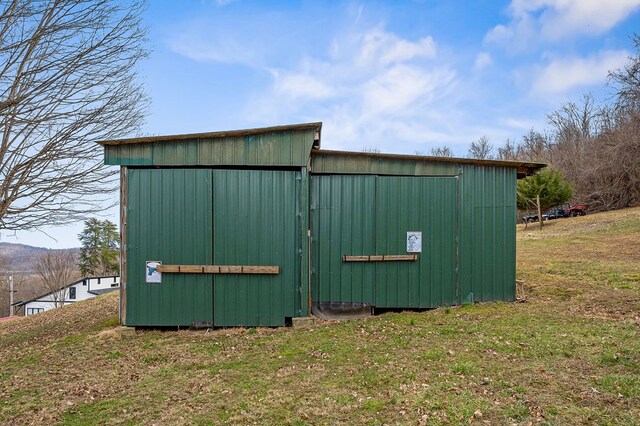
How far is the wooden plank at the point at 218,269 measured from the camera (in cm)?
646

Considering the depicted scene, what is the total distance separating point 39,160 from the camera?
680cm

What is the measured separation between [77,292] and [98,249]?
5131mm

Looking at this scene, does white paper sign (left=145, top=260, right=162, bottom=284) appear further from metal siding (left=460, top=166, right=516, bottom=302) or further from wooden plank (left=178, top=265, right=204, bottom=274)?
metal siding (left=460, top=166, right=516, bottom=302)

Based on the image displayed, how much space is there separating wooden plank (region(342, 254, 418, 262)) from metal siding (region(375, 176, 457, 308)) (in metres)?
0.08

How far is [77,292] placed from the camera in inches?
1336

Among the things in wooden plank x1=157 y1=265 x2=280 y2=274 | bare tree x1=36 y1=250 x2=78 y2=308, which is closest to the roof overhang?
wooden plank x1=157 y1=265 x2=280 y2=274

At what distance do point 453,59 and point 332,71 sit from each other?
180 inches

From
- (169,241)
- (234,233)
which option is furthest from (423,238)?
(169,241)

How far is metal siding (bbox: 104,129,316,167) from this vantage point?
Answer: 6520 mm

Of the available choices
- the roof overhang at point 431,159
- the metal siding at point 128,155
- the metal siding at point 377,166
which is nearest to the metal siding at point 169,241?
the metal siding at point 128,155

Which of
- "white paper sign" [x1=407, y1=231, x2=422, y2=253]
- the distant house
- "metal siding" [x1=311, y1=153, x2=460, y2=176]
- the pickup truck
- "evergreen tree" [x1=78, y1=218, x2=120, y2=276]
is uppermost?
"metal siding" [x1=311, y1=153, x2=460, y2=176]

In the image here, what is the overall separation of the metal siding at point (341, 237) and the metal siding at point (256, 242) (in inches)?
21.6

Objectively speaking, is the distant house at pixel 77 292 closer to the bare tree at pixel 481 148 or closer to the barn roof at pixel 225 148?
the barn roof at pixel 225 148

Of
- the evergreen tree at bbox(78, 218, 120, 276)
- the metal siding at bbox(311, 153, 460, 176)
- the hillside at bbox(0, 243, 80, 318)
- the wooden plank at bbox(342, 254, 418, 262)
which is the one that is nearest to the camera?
the wooden plank at bbox(342, 254, 418, 262)
